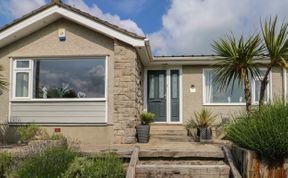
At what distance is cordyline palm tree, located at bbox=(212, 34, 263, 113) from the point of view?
7.83 metres

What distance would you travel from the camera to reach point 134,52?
388 inches

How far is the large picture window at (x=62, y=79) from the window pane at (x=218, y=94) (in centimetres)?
506

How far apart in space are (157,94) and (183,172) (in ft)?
24.6

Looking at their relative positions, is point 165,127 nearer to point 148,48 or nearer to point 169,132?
point 169,132

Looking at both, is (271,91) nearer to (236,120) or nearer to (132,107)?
(132,107)

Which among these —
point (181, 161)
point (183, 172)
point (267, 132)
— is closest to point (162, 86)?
point (181, 161)

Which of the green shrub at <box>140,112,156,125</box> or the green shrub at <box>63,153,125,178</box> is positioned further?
the green shrub at <box>140,112,156,125</box>

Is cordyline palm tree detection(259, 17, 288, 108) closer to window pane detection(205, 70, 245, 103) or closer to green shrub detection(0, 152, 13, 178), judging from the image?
green shrub detection(0, 152, 13, 178)

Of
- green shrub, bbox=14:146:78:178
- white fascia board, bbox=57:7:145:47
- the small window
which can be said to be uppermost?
white fascia board, bbox=57:7:145:47

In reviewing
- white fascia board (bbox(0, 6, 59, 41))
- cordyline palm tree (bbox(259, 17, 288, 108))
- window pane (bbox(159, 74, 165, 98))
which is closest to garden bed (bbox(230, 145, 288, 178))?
cordyline palm tree (bbox(259, 17, 288, 108))

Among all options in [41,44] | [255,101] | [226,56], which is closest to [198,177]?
[226,56]

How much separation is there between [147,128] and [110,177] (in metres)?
4.22

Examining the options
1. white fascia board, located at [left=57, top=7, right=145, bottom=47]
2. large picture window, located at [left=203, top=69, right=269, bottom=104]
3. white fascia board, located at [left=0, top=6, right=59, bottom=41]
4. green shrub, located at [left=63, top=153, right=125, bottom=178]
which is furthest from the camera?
large picture window, located at [left=203, top=69, right=269, bottom=104]

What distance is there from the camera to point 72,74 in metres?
10.7
